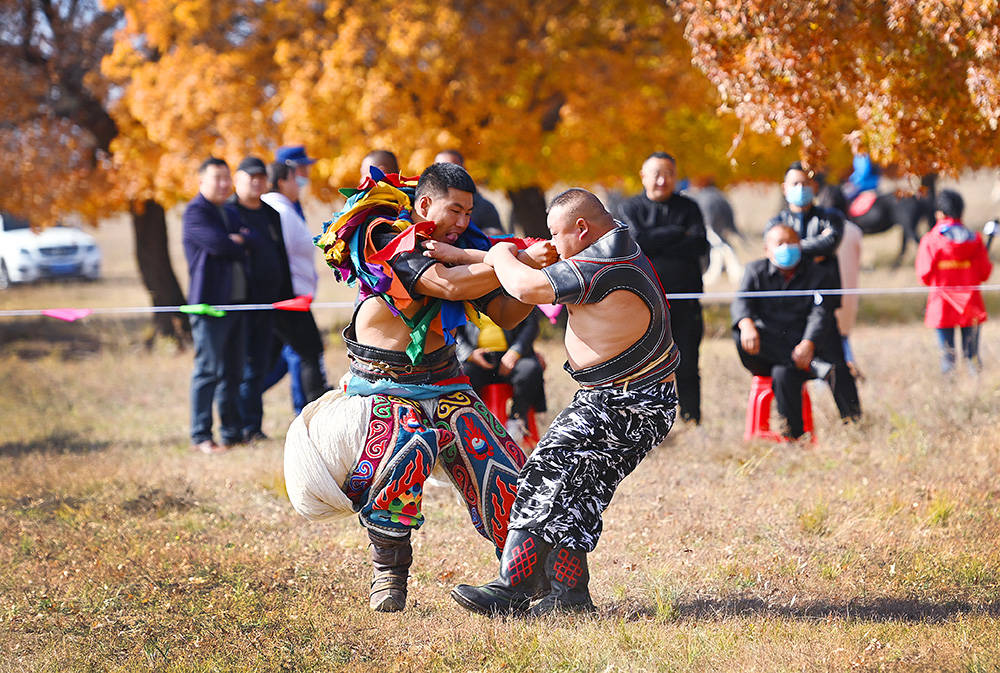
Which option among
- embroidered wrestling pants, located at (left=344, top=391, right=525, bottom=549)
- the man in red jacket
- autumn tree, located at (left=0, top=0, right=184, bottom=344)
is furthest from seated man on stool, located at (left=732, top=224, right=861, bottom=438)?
autumn tree, located at (left=0, top=0, right=184, bottom=344)

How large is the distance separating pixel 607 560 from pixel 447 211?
6.53 ft

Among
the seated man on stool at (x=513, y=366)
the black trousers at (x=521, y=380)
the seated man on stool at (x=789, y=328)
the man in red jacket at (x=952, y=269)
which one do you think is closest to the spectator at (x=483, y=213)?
the seated man on stool at (x=513, y=366)

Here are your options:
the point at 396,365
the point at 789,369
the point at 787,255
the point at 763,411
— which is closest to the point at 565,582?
the point at 396,365

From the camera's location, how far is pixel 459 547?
552cm

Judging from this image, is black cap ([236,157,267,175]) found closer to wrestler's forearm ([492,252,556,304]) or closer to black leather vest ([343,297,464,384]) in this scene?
black leather vest ([343,297,464,384])

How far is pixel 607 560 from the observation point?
5.25 meters

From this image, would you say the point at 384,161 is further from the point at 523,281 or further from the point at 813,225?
the point at 813,225

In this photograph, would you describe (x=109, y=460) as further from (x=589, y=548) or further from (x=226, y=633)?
(x=589, y=548)

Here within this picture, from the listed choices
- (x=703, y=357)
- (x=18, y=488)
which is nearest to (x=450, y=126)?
(x=703, y=357)

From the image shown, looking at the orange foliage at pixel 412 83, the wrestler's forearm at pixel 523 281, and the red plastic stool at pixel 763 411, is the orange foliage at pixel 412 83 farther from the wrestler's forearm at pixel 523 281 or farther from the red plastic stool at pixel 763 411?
the wrestler's forearm at pixel 523 281

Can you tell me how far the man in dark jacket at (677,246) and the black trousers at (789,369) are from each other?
1.26 ft

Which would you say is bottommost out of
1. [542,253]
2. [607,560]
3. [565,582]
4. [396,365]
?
[607,560]

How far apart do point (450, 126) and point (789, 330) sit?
6441 mm

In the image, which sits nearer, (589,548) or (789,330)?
(589,548)
